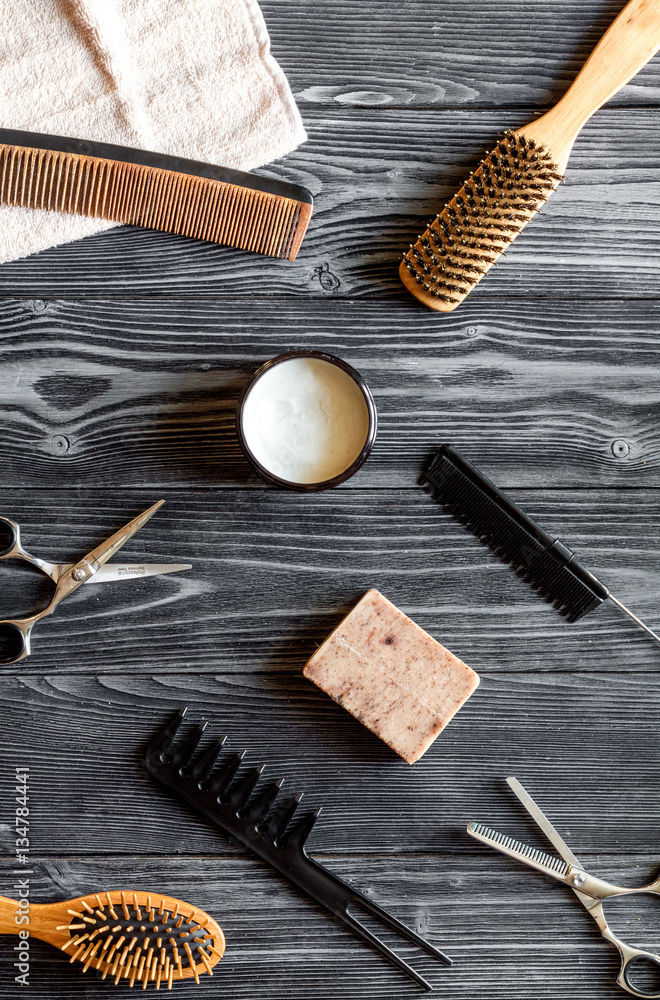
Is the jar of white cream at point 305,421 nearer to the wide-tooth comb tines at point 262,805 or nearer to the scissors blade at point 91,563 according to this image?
the scissors blade at point 91,563

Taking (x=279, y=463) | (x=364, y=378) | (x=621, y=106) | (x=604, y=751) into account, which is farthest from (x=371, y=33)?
(x=604, y=751)

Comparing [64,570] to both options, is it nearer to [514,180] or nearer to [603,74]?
[514,180]

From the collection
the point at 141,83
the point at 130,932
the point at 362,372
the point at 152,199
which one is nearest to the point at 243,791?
the point at 130,932

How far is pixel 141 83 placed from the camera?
2.84 feet

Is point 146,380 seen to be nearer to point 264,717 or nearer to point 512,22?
point 264,717

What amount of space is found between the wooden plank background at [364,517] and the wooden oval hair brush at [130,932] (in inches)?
1.4

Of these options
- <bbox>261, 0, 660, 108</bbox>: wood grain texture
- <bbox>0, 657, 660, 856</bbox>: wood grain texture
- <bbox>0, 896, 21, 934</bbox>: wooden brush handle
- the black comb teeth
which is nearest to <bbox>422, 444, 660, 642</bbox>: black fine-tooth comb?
the black comb teeth

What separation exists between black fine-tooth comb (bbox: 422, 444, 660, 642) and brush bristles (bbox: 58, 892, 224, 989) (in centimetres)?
57

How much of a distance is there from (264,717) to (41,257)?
633 millimetres

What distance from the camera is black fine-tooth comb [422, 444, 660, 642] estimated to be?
87 centimetres

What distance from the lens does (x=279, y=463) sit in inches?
33.1

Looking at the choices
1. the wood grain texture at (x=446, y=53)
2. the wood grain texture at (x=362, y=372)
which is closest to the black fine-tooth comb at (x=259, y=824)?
the wood grain texture at (x=362, y=372)

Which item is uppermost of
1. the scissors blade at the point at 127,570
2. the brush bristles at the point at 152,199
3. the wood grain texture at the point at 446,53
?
the wood grain texture at the point at 446,53

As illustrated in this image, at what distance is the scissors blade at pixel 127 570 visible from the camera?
2.85ft
